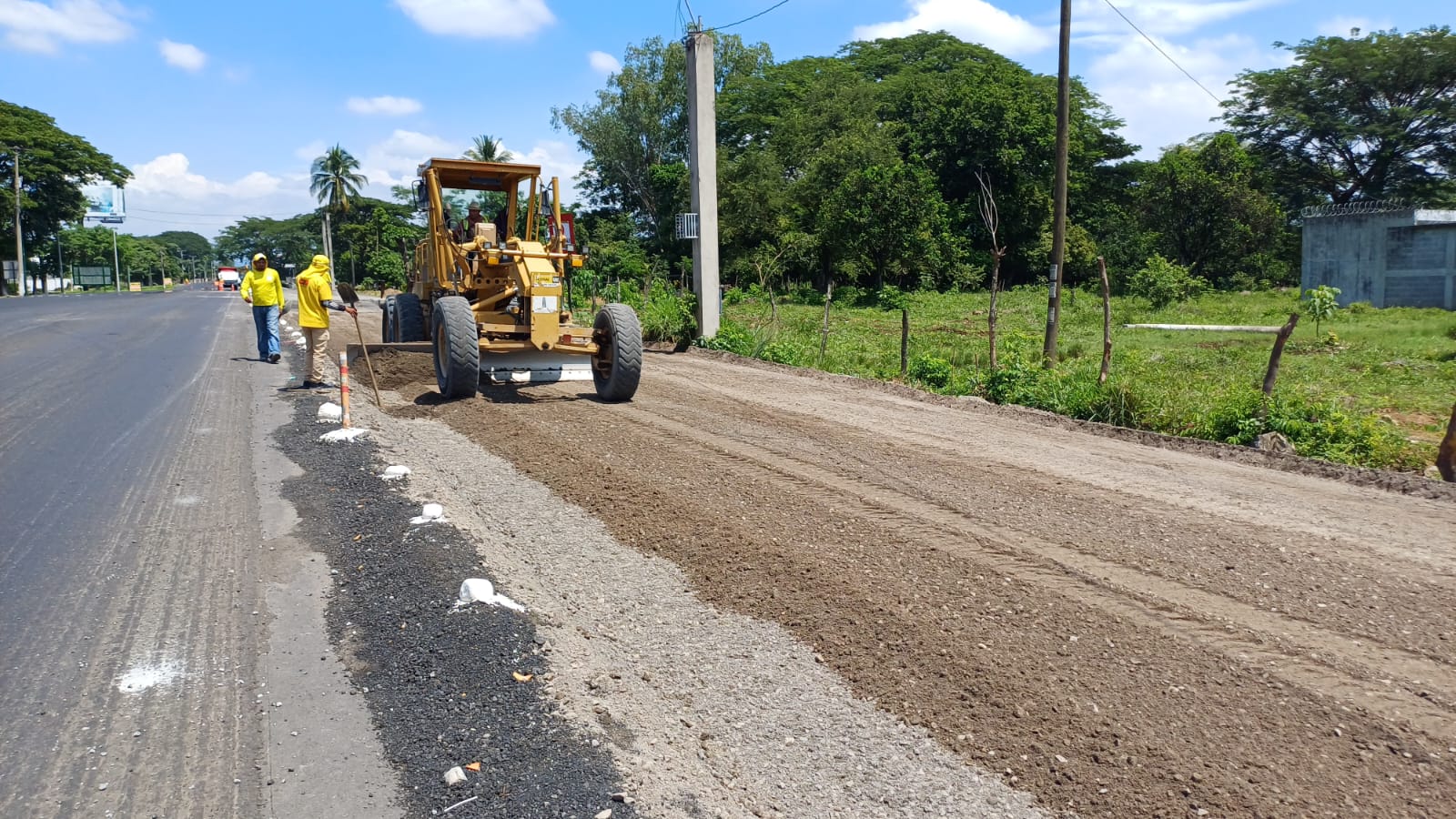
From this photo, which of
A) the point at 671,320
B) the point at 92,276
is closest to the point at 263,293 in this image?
the point at 671,320

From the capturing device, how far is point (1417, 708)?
13.8 ft

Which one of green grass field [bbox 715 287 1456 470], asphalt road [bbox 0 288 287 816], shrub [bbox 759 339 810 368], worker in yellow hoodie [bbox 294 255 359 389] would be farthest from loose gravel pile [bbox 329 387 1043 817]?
shrub [bbox 759 339 810 368]

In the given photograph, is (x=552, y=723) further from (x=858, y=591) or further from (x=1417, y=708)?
(x=1417, y=708)

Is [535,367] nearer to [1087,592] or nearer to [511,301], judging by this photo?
[511,301]

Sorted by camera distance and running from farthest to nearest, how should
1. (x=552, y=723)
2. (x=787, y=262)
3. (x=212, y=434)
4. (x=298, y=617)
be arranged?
(x=787, y=262)
(x=212, y=434)
(x=298, y=617)
(x=552, y=723)

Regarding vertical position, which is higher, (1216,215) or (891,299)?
(1216,215)

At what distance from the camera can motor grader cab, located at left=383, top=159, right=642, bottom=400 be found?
1148 centimetres

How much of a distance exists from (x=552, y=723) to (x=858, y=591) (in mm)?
2049

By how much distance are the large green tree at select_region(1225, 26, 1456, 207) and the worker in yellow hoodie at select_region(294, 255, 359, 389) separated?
42.9 m

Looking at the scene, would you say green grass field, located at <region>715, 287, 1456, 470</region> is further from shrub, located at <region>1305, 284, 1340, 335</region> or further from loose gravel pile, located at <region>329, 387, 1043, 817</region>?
loose gravel pile, located at <region>329, 387, 1043, 817</region>

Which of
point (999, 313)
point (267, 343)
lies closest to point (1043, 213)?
point (999, 313)

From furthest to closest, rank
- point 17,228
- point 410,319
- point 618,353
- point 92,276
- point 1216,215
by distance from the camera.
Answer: point 92,276
point 17,228
point 1216,215
point 410,319
point 618,353

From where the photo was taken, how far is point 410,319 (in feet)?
46.0

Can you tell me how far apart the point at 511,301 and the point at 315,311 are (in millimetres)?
2678
